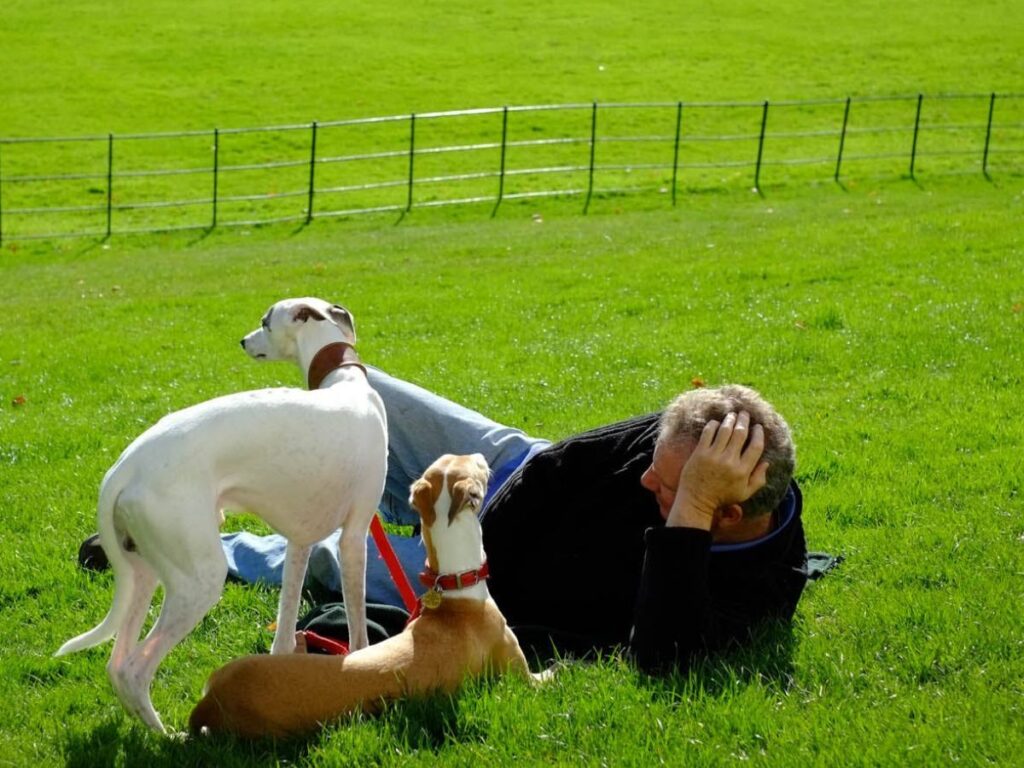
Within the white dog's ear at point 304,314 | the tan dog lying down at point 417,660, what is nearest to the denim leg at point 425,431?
the white dog's ear at point 304,314

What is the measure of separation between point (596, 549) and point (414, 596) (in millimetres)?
664

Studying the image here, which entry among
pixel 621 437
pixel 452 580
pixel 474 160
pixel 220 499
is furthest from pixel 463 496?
pixel 474 160

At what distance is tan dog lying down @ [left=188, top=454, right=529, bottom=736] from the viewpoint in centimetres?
371

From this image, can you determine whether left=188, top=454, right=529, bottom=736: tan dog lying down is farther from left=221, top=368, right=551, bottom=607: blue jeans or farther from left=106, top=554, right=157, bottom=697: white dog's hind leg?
left=221, top=368, right=551, bottom=607: blue jeans

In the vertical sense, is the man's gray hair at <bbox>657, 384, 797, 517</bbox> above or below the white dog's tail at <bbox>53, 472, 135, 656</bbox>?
above

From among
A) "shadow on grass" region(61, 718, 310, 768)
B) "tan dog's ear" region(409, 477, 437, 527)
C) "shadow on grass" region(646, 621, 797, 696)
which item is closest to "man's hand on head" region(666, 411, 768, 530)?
"shadow on grass" region(646, 621, 797, 696)

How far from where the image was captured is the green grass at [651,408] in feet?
12.1

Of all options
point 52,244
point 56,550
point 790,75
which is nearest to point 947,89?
point 790,75

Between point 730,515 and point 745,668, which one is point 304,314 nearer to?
point 730,515

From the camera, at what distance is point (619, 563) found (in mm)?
4633

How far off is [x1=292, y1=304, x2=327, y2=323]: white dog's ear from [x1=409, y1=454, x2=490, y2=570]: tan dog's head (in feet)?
3.78

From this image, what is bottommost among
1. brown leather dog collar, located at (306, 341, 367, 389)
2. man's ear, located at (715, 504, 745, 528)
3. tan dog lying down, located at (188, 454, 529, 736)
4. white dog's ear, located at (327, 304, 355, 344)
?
tan dog lying down, located at (188, 454, 529, 736)

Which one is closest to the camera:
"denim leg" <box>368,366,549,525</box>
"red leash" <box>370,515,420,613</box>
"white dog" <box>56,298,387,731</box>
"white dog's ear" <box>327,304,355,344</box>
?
"white dog" <box>56,298,387,731</box>

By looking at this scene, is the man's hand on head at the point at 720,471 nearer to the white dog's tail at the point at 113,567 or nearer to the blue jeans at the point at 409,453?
the blue jeans at the point at 409,453
